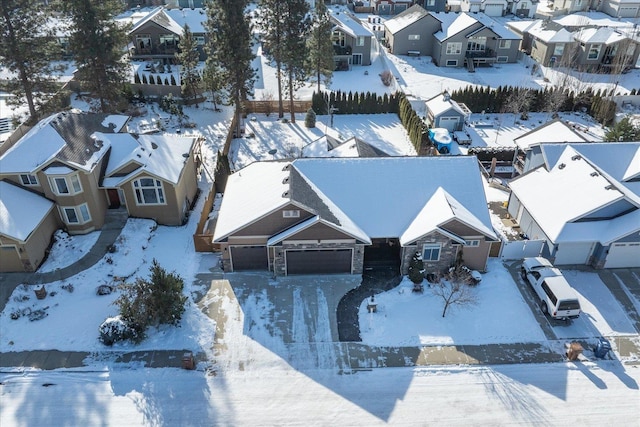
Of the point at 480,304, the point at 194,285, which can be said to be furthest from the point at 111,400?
the point at 480,304

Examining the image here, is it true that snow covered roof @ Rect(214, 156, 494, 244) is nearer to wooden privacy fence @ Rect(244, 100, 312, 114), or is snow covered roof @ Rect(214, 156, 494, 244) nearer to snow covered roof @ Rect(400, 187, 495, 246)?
snow covered roof @ Rect(400, 187, 495, 246)

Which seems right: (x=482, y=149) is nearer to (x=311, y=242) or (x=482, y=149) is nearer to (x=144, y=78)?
(x=311, y=242)

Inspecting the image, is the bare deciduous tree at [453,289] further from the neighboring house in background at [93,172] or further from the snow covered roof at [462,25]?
the snow covered roof at [462,25]

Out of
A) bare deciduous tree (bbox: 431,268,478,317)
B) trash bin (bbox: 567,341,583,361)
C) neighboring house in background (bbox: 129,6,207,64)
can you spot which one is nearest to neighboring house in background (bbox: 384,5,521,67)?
neighboring house in background (bbox: 129,6,207,64)

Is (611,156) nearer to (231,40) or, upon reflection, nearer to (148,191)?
(231,40)

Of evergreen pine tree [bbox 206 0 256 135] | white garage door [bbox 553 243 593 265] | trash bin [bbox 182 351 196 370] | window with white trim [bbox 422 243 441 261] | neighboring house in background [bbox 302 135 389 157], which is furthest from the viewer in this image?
evergreen pine tree [bbox 206 0 256 135]

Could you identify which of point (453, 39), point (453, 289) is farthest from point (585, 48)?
point (453, 289)

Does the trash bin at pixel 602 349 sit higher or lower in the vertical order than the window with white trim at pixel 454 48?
lower

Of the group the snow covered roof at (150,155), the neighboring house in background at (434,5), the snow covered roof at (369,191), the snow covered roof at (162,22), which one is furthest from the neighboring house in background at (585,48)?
the snow covered roof at (150,155)
